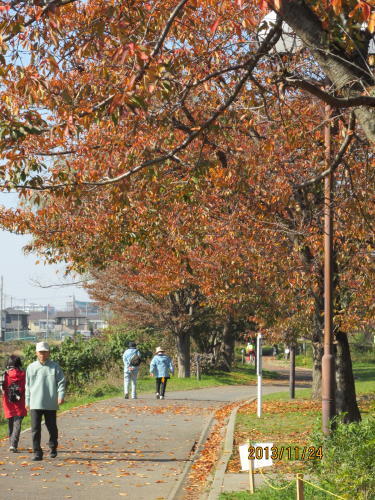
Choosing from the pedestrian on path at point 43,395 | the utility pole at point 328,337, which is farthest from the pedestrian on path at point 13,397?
the utility pole at point 328,337

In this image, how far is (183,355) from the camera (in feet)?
127

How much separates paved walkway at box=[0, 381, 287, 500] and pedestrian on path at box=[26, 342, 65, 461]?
33 centimetres

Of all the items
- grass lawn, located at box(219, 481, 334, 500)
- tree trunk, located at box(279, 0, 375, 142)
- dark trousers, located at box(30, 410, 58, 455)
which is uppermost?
tree trunk, located at box(279, 0, 375, 142)

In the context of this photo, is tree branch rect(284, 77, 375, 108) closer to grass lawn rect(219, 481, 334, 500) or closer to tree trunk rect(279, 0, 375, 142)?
tree trunk rect(279, 0, 375, 142)

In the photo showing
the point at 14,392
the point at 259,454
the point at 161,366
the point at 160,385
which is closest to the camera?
the point at 259,454

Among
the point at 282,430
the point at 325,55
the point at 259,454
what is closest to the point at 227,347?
the point at 282,430

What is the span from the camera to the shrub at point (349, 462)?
7.85 meters

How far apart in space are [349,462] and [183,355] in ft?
100

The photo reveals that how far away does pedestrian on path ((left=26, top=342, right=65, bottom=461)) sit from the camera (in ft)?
39.9

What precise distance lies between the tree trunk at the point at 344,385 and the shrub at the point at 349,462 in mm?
7683

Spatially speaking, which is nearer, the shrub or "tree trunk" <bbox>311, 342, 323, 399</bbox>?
the shrub

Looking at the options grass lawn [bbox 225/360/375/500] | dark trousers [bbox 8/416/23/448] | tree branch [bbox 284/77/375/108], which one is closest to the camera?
tree branch [bbox 284/77/375/108]

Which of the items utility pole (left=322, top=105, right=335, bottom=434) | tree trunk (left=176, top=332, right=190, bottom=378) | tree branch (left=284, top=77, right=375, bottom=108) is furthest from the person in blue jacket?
tree branch (left=284, top=77, right=375, bottom=108)

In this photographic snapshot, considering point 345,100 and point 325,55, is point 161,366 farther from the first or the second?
point 345,100
